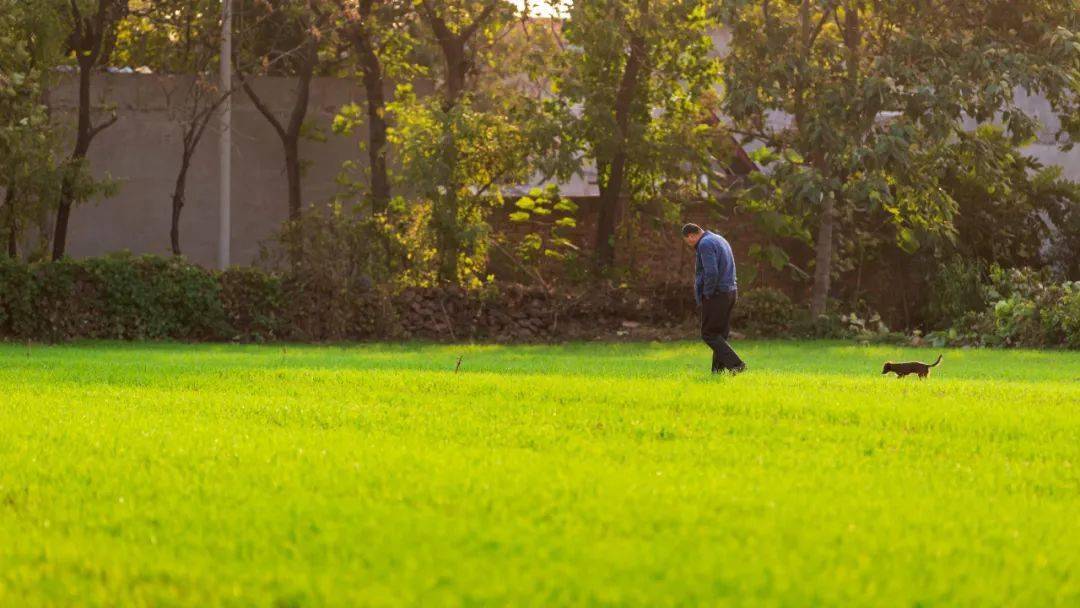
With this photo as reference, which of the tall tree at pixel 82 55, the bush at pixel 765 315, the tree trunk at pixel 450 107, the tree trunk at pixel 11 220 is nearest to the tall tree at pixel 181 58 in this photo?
the tall tree at pixel 82 55

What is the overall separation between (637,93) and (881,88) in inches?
200

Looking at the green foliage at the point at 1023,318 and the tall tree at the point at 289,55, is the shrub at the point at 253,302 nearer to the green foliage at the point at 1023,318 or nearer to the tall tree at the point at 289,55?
the tall tree at the point at 289,55

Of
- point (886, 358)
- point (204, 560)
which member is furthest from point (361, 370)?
point (204, 560)

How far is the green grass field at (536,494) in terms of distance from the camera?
6.30 metres

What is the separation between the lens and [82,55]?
28.2 metres

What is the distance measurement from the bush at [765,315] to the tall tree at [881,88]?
0.74 meters

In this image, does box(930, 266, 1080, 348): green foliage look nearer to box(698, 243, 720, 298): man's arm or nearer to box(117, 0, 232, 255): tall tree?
box(698, 243, 720, 298): man's arm

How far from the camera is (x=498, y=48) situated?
31.9 meters

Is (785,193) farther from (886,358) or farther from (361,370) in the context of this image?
(361,370)

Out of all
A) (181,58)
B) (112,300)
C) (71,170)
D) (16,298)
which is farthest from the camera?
(181,58)

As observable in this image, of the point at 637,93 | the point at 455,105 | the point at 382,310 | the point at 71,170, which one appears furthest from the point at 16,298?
the point at 637,93

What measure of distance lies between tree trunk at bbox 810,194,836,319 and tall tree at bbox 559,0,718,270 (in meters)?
2.44

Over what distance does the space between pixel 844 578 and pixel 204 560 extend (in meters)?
2.62

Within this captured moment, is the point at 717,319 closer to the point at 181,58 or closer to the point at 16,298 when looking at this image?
the point at 16,298
